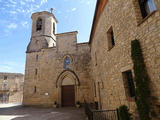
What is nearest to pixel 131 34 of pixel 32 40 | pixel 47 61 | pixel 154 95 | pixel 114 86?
pixel 154 95

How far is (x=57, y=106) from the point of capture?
12.0 m

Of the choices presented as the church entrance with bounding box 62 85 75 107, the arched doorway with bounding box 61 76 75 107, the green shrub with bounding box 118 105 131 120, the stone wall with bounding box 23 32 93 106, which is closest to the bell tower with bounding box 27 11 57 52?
the stone wall with bounding box 23 32 93 106

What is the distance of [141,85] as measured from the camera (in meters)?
3.13

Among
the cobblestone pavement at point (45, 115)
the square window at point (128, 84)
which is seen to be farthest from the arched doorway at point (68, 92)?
the square window at point (128, 84)

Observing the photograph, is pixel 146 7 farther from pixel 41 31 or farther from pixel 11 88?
pixel 11 88

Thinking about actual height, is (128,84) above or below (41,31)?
below

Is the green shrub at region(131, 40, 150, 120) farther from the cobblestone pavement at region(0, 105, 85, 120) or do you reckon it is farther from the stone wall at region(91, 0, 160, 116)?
the cobblestone pavement at region(0, 105, 85, 120)

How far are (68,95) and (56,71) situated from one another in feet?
11.5

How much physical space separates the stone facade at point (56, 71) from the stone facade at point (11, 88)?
15.5 metres

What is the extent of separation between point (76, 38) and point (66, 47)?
190cm

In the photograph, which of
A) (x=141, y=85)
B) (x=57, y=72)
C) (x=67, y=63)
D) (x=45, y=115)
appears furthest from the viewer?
(x=67, y=63)

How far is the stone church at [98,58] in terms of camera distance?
3.26 metres

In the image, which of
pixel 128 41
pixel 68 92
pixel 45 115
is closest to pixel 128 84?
pixel 128 41

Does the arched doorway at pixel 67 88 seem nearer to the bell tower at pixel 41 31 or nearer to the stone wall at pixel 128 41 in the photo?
the bell tower at pixel 41 31
